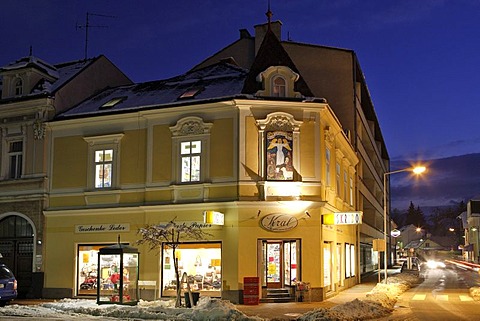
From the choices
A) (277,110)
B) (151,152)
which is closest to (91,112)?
(151,152)

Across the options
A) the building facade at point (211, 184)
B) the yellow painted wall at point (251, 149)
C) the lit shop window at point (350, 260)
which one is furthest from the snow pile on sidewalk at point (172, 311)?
the lit shop window at point (350, 260)

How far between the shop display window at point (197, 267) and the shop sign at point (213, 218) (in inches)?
49.2

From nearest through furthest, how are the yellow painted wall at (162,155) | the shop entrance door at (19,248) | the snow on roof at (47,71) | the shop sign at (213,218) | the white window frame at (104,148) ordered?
1. the shop sign at (213,218)
2. the yellow painted wall at (162,155)
3. the white window frame at (104,148)
4. the shop entrance door at (19,248)
5. the snow on roof at (47,71)

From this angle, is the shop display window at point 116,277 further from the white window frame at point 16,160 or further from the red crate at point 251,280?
the white window frame at point 16,160

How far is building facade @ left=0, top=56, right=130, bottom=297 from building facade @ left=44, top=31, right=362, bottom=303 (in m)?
0.60

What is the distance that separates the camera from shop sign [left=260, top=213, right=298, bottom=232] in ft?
86.4

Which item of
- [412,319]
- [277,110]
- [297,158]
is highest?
[277,110]

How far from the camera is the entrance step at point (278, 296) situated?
86.4 ft

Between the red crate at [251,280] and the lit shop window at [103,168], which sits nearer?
the red crate at [251,280]

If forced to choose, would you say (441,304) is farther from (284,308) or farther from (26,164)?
(26,164)

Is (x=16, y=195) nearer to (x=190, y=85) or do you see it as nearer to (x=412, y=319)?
(x=190, y=85)

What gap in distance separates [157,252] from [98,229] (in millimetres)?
3329

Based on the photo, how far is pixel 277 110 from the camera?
2709 cm

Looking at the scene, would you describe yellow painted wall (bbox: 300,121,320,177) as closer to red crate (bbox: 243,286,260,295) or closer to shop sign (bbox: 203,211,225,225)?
shop sign (bbox: 203,211,225,225)
